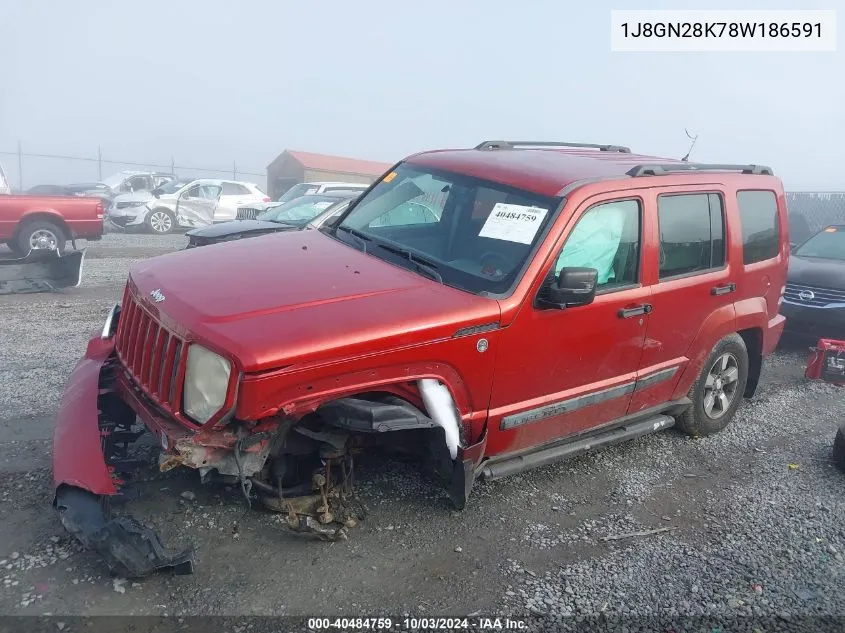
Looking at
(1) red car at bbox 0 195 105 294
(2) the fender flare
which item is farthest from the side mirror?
(1) red car at bbox 0 195 105 294

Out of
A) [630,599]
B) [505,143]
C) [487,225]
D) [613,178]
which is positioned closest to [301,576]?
[630,599]

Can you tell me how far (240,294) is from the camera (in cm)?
328

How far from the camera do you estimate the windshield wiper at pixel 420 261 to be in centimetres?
372

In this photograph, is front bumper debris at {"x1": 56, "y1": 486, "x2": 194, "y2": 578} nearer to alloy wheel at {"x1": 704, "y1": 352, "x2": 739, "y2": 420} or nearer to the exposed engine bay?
the exposed engine bay

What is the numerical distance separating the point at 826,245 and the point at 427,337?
7.69 metres

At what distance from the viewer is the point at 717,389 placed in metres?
5.21

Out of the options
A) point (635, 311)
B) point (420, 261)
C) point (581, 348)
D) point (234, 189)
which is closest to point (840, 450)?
point (635, 311)

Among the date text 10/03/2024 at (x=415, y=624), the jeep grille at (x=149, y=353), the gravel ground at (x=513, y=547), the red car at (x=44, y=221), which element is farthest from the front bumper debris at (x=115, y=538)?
the red car at (x=44, y=221)

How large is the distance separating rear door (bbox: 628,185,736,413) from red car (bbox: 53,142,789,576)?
0.06 ft

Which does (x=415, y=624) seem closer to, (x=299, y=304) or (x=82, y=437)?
(x=299, y=304)

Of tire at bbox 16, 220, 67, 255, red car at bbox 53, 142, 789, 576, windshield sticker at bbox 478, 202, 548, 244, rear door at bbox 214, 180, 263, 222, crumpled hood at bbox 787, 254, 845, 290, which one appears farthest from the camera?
rear door at bbox 214, 180, 263, 222

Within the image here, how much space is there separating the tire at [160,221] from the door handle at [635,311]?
53.6 ft

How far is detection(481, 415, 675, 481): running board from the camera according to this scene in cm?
372

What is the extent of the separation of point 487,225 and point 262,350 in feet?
5.40
